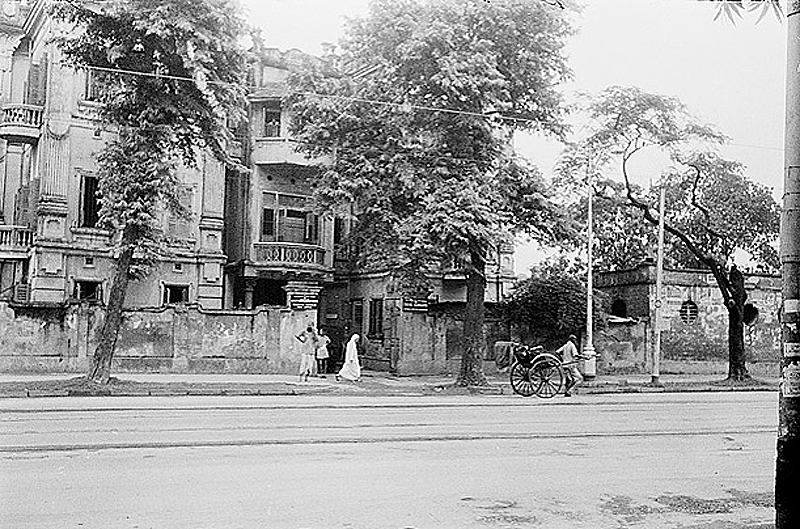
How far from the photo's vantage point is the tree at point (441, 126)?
23984 mm

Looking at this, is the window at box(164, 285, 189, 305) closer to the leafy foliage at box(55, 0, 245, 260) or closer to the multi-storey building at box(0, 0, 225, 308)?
the multi-storey building at box(0, 0, 225, 308)

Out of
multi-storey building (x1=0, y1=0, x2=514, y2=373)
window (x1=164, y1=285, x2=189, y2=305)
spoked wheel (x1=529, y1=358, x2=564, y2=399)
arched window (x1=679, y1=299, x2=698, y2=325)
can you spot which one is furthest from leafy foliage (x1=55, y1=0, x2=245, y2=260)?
arched window (x1=679, y1=299, x2=698, y2=325)

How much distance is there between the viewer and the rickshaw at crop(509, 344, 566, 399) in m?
23.0

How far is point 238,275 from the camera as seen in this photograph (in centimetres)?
3494

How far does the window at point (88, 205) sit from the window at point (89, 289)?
1.89m

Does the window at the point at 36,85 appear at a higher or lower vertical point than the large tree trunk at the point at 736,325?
higher

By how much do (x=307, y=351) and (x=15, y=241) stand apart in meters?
11.1

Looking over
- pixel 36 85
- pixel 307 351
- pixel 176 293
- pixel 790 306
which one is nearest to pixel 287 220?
pixel 176 293

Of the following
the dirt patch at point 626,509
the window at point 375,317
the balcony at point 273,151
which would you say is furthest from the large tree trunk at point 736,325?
the dirt patch at point 626,509

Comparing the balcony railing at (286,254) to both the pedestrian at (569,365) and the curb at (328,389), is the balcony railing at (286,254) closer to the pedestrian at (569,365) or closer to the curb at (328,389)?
the curb at (328,389)

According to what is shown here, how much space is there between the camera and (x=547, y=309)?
32062 mm

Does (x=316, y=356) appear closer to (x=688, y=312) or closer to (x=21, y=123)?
(x=21, y=123)

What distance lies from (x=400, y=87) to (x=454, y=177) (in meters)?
2.82

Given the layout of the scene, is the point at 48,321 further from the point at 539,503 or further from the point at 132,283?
the point at 539,503
